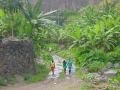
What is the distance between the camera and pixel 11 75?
20031 millimetres

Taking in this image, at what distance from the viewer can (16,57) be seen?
20.4 meters

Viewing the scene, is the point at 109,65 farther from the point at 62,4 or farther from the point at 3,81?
the point at 62,4

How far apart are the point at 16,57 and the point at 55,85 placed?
280 centimetres

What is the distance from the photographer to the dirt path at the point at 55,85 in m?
18.5

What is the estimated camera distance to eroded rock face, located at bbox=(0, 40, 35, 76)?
1994cm

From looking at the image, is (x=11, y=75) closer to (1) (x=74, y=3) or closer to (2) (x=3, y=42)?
(2) (x=3, y=42)

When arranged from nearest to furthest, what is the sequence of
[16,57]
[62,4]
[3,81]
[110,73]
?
[3,81] < [110,73] < [16,57] < [62,4]

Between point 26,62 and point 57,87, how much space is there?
303cm

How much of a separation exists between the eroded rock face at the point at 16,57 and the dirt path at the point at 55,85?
1374 millimetres

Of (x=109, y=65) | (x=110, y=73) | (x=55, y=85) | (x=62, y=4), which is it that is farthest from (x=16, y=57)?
(x=62, y=4)

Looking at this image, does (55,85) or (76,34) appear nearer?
(55,85)

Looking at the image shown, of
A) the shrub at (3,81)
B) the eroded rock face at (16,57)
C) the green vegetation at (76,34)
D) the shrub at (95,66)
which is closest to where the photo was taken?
the shrub at (3,81)

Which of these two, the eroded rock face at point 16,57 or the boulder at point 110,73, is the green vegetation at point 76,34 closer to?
the boulder at point 110,73

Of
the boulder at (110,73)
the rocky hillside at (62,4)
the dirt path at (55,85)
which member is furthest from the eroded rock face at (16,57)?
the rocky hillside at (62,4)
